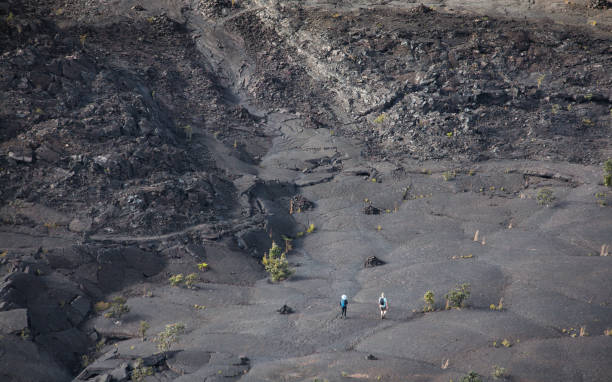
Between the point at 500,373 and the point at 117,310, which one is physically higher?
the point at 500,373

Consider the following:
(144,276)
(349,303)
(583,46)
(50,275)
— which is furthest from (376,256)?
(583,46)

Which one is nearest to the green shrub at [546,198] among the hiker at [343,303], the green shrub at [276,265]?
the green shrub at [276,265]

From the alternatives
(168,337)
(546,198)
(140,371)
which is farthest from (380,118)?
(140,371)

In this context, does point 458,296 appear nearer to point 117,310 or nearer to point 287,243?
point 287,243

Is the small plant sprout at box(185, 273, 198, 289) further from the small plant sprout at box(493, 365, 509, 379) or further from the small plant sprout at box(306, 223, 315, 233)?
the small plant sprout at box(493, 365, 509, 379)

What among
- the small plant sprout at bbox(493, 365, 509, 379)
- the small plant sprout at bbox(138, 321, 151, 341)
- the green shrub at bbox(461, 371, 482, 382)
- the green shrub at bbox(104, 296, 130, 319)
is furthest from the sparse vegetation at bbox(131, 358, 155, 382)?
the small plant sprout at bbox(493, 365, 509, 379)

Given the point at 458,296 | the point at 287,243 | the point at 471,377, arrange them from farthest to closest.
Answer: the point at 287,243, the point at 458,296, the point at 471,377

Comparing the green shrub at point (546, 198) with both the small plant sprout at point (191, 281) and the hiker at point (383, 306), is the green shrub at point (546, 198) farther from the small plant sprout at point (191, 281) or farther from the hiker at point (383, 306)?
the small plant sprout at point (191, 281)

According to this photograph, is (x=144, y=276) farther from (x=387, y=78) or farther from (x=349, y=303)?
(x=387, y=78)
